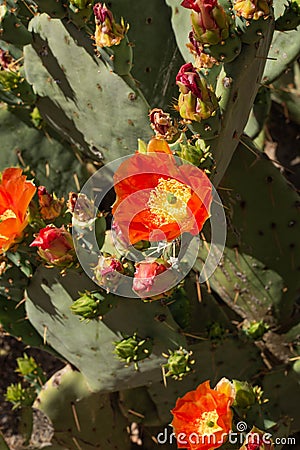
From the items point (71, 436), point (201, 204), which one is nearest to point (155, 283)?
point (201, 204)

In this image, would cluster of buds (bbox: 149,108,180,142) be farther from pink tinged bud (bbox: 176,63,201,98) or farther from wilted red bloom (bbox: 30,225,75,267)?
wilted red bloom (bbox: 30,225,75,267)

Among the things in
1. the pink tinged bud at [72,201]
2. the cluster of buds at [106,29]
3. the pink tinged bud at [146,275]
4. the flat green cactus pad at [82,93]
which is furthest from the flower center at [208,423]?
the cluster of buds at [106,29]

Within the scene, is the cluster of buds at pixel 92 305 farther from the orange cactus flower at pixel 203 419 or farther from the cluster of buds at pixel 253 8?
the cluster of buds at pixel 253 8

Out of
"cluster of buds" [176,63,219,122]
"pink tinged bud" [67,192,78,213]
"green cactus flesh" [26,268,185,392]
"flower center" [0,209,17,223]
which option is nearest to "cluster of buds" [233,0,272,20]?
"cluster of buds" [176,63,219,122]

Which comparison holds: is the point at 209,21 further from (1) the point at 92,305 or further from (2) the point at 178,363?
(2) the point at 178,363

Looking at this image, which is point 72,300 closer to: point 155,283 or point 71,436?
point 155,283

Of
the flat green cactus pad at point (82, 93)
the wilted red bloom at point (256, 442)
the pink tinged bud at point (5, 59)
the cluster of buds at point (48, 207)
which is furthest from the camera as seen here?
the pink tinged bud at point (5, 59)

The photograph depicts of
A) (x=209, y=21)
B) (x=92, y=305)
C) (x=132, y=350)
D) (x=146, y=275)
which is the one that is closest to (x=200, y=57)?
(x=209, y=21)
